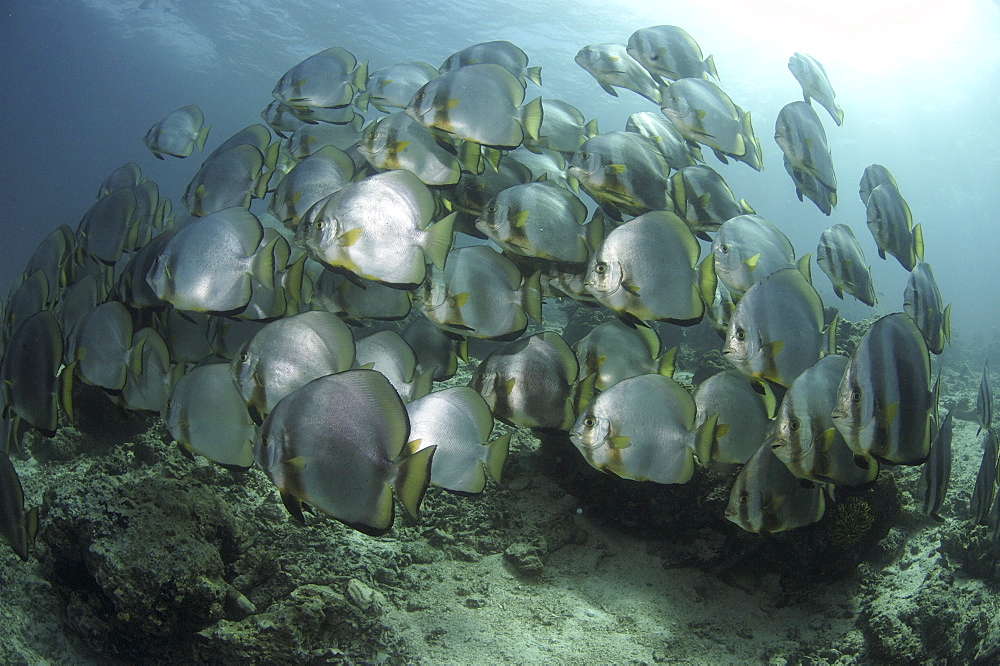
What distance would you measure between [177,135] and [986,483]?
7235 mm

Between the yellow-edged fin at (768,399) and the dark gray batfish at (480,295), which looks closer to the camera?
the yellow-edged fin at (768,399)

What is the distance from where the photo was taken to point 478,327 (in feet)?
9.39

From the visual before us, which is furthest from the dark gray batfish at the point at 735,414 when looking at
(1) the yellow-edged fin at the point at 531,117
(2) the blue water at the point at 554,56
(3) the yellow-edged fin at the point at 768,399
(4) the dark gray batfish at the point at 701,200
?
(2) the blue water at the point at 554,56

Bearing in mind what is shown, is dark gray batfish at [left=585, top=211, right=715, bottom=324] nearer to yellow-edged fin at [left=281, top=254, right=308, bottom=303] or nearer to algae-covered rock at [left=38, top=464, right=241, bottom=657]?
yellow-edged fin at [left=281, top=254, right=308, bottom=303]

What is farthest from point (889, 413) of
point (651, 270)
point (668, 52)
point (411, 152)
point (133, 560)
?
point (668, 52)

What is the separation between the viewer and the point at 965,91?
35.9m

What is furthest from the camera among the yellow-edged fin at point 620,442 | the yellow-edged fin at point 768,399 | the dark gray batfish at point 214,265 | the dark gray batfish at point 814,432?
the yellow-edged fin at point 768,399

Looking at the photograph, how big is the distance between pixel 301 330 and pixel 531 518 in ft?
7.49

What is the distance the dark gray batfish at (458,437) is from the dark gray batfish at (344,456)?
0.55m

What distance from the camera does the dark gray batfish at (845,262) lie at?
3.64 m

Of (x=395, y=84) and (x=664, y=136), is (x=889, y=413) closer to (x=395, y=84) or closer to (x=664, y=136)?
(x=664, y=136)

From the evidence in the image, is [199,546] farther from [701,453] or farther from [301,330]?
[701,453]

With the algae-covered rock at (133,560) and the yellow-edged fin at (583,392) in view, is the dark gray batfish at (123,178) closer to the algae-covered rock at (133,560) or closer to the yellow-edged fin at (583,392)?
the algae-covered rock at (133,560)

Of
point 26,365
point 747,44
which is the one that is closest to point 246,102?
point 747,44
